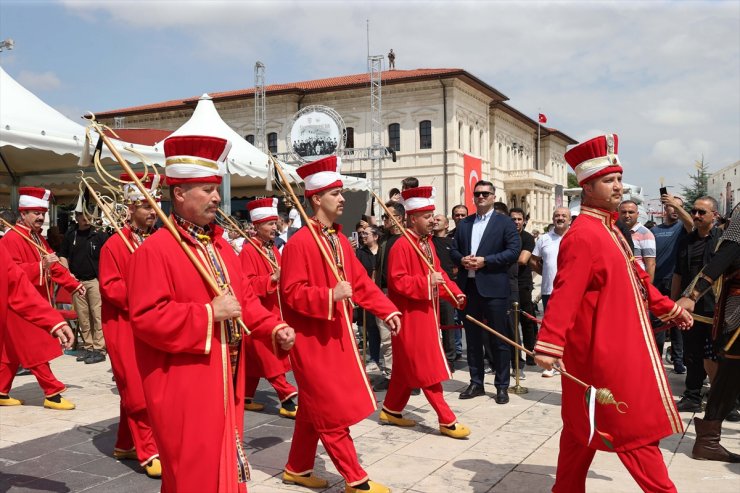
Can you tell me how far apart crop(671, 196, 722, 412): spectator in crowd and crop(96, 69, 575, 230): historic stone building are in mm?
35060

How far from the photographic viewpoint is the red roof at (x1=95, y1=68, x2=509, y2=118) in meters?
44.9

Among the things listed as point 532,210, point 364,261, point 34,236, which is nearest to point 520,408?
point 364,261

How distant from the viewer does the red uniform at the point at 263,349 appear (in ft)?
23.5

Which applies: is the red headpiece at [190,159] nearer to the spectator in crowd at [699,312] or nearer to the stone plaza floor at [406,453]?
the stone plaza floor at [406,453]

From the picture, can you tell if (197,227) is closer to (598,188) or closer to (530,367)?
(598,188)

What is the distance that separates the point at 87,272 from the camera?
1094cm

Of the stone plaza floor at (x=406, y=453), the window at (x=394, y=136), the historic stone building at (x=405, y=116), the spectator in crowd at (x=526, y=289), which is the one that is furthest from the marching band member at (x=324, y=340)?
the window at (x=394, y=136)

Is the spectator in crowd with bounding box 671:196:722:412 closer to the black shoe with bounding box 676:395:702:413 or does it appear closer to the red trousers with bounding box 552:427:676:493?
the black shoe with bounding box 676:395:702:413

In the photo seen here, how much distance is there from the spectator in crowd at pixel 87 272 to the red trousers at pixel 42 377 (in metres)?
2.93

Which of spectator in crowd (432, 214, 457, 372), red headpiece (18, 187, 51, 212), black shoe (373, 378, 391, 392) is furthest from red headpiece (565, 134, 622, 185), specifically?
red headpiece (18, 187, 51, 212)

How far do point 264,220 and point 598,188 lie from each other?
4.36m

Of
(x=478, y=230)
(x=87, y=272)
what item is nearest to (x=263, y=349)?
(x=478, y=230)

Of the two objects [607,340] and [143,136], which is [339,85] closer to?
[143,136]

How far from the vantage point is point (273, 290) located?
7.30 m
